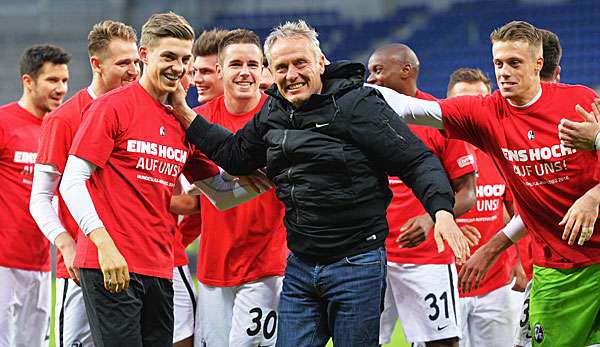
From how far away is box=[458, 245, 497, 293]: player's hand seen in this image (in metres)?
5.34

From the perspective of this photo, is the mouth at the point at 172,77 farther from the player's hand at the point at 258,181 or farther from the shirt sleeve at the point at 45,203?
the shirt sleeve at the point at 45,203

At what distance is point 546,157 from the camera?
494cm

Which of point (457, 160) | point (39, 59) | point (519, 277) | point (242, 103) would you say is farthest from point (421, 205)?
point (39, 59)

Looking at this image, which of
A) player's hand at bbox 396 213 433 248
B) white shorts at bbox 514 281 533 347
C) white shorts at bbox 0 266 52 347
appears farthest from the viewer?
white shorts at bbox 0 266 52 347

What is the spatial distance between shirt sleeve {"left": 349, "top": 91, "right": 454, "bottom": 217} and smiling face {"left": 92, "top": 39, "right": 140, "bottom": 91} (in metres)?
2.09

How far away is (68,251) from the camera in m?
4.71

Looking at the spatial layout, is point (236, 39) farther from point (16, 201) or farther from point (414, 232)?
point (16, 201)

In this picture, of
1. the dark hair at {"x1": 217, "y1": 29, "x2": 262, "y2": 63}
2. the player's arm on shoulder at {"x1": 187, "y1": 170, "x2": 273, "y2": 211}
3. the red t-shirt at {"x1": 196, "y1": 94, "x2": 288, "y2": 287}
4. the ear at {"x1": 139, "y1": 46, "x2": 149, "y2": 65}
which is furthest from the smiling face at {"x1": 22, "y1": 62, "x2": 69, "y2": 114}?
the ear at {"x1": 139, "y1": 46, "x2": 149, "y2": 65}

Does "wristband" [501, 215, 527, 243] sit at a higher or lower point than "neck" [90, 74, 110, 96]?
lower

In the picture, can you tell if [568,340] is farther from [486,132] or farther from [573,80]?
[573,80]

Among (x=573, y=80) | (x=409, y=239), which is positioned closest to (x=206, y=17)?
(x=573, y=80)

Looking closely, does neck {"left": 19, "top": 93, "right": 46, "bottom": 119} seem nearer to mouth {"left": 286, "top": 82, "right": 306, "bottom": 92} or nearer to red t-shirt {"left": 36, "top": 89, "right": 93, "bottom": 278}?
red t-shirt {"left": 36, "top": 89, "right": 93, "bottom": 278}

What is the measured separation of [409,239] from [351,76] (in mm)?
1194

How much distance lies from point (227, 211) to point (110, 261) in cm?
163
